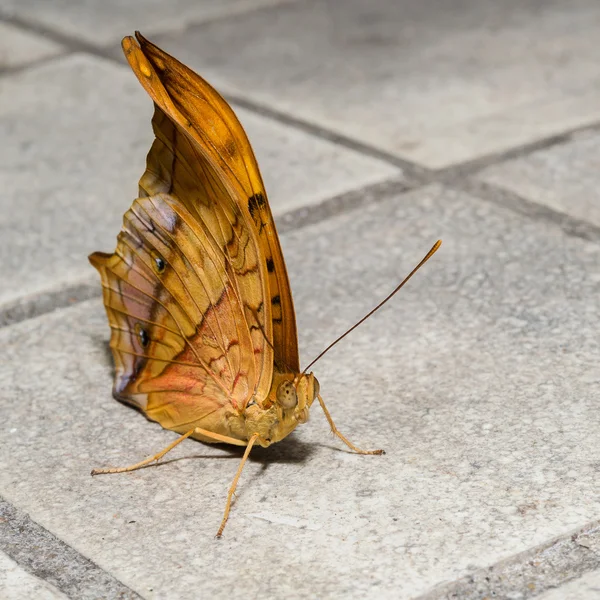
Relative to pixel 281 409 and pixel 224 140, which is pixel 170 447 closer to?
pixel 281 409

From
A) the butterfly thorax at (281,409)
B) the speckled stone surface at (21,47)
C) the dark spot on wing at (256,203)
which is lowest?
the butterfly thorax at (281,409)

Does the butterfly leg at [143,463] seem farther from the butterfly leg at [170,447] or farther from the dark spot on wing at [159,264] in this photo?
the dark spot on wing at [159,264]

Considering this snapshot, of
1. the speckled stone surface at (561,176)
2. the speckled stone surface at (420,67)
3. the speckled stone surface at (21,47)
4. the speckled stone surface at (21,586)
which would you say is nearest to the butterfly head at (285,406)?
the speckled stone surface at (21,586)

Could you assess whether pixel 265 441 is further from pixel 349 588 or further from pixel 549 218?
pixel 549 218

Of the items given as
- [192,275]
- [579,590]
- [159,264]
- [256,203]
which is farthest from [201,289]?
[579,590]

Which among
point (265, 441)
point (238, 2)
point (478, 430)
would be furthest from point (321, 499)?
point (238, 2)

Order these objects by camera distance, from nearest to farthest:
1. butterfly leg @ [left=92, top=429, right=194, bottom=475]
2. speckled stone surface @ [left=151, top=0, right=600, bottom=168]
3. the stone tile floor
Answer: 1. the stone tile floor
2. butterfly leg @ [left=92, top=429, right=194, bottom=475]
3. speckled stone surface @ [left=151, top=0, right=600, bottom=168]

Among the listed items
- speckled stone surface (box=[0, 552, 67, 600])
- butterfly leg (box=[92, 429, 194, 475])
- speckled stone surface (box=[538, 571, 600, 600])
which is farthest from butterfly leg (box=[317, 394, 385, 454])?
speckled stone surface (box=[0, 552, 67, 600])

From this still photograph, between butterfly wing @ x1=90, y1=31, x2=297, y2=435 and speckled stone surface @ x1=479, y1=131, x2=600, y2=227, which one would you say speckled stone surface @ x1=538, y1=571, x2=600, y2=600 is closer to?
butterfly wing @ x1=90, y1=31, x2=297, y2=435
